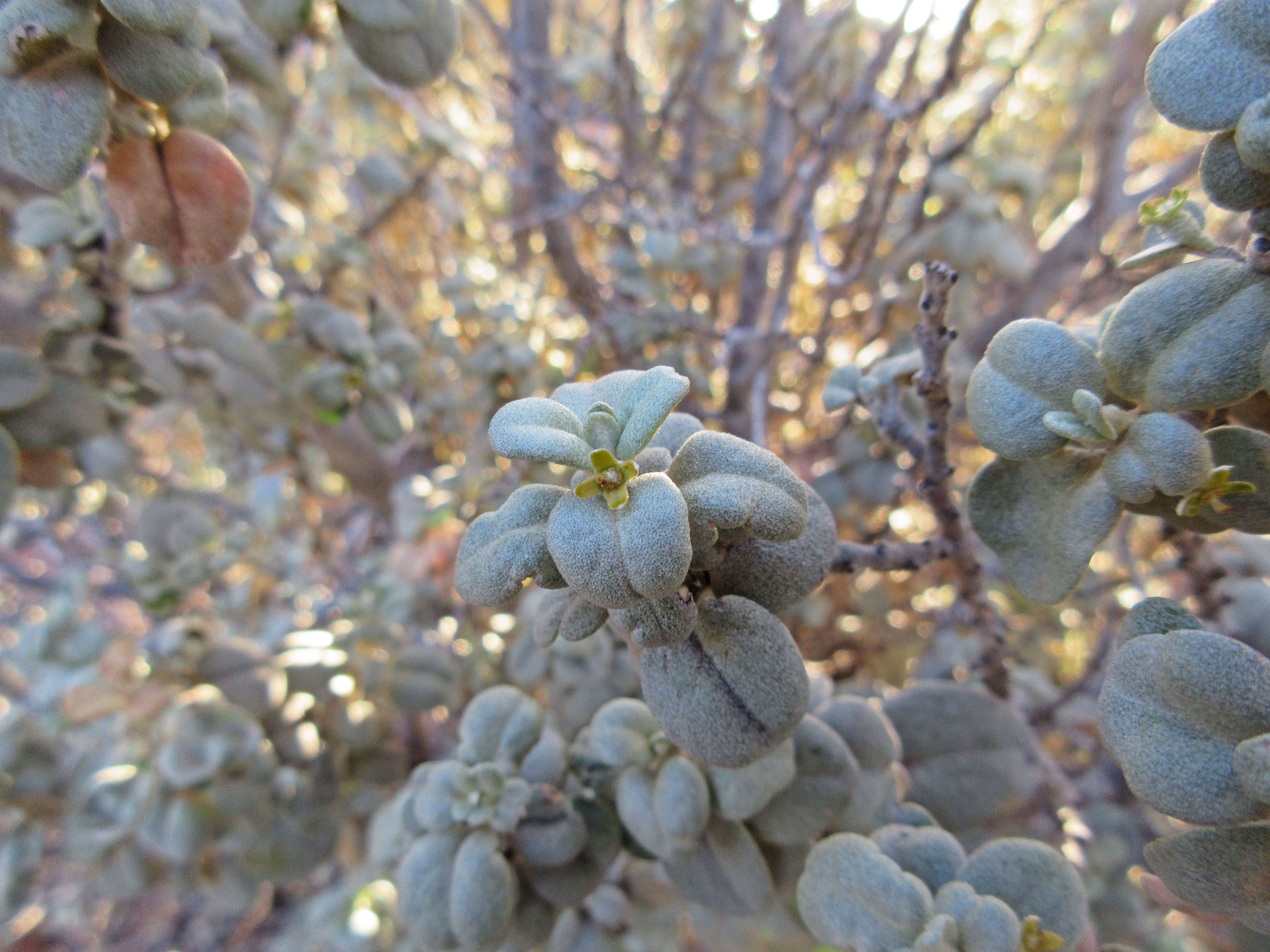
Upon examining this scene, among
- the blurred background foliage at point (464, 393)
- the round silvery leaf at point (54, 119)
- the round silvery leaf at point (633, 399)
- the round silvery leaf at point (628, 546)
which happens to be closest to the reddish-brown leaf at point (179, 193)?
the round silvery leaf at point (54, 119)

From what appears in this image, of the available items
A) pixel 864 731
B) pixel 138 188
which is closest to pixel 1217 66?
pixel 864 731

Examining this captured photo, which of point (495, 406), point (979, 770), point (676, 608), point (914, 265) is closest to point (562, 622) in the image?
point (676, 608)

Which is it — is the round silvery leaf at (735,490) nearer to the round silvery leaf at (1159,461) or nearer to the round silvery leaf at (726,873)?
the round silvery leaf at (1159,461)

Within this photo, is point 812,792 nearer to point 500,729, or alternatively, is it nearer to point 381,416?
point 500,729

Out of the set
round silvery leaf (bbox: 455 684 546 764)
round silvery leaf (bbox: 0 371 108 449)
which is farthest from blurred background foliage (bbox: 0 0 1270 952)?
round silvery leaf (bbox: 455 684 546 764)

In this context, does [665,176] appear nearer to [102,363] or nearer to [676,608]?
[102,363]
